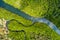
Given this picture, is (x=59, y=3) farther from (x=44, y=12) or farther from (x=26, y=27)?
(x=26, y=27)

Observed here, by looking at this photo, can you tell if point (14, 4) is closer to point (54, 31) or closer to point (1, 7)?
point (1, 7)

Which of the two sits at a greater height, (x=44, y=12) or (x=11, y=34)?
(x=44, y=12)

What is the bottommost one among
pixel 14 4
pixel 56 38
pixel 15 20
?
pixel 56 38

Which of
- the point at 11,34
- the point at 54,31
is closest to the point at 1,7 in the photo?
the point at 11,34

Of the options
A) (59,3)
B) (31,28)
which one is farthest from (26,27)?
(59,3)

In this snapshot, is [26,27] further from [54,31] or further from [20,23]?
[54,31]

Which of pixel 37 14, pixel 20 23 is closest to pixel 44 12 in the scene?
pixel 37 14

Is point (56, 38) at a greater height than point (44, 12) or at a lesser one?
lesser
